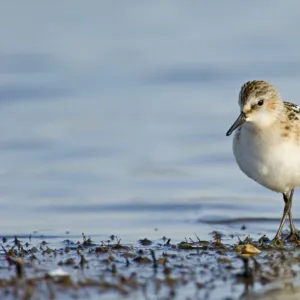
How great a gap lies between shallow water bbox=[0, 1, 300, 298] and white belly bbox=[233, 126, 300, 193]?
940 mm

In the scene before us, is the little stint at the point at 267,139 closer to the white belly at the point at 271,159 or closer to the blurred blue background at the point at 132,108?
the white belly at the point at 271,159

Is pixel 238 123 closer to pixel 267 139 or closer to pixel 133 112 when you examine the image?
pixel 267 139

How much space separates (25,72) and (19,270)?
9.18m

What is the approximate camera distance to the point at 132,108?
14.0 m

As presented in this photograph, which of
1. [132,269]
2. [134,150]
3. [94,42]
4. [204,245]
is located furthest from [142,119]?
[132,269]

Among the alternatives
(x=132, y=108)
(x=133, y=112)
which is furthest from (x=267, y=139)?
(x=132, y=108)

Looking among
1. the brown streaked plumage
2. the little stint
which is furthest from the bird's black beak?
the brown streaked plumage

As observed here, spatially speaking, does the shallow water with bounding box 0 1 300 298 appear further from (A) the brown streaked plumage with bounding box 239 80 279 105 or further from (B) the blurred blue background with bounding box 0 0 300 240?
(A) the brown streaked plumage with bounding box 239 80 279 105

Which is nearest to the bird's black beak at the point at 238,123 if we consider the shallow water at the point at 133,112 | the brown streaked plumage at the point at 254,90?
the brown streaked plumage at the point at 254,90

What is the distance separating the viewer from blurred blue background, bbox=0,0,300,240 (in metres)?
10.5

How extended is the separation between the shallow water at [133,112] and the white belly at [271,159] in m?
0.94

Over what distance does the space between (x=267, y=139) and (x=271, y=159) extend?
18 centimetres

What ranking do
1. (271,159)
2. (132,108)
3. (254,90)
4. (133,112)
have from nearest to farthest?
(271,159) → (254,90) → (133,112) → (132,108)

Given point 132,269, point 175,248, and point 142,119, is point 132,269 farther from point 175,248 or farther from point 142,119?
point 142,119
